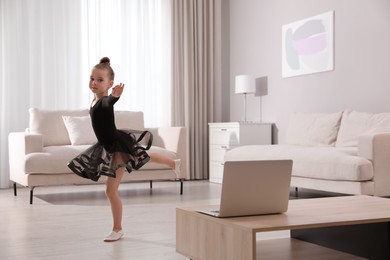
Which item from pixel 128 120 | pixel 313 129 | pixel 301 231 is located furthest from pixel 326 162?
pixel 128 120

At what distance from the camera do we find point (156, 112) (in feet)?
24.3

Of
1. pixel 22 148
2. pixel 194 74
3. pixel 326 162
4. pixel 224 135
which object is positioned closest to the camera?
pixel 326 162

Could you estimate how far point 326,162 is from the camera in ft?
15.2

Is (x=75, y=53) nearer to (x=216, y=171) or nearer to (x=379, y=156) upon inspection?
(x=216, y=171)

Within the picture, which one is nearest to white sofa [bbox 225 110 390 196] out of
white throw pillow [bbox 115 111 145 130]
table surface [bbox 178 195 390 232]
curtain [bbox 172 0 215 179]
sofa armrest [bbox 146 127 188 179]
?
sofa armrest [bbox 146 127 188 179]

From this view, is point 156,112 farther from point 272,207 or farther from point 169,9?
point 272,207

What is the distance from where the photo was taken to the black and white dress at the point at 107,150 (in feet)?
11.3

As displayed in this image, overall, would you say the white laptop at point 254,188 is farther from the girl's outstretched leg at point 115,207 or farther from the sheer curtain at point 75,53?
the sheer curtain at point 75,53

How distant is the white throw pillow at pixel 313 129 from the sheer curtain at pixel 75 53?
6.33 ft

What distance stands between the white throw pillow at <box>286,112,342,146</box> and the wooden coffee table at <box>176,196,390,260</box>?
2909 mm

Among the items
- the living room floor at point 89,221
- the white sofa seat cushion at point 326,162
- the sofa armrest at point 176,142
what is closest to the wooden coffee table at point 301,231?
the living room floor at point 89,221

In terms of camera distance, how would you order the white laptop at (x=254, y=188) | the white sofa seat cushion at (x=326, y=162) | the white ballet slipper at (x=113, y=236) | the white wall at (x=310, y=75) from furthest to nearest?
the white wall at (x=310, y=75) → the white sofa seat cushion at (x=326, y=162) → the white ballet slipper at (x=113, y=236) → the white laptop at (x=254, y=188)

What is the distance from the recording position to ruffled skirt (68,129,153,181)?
3.59 meters

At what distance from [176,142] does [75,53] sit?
196 centimetres
